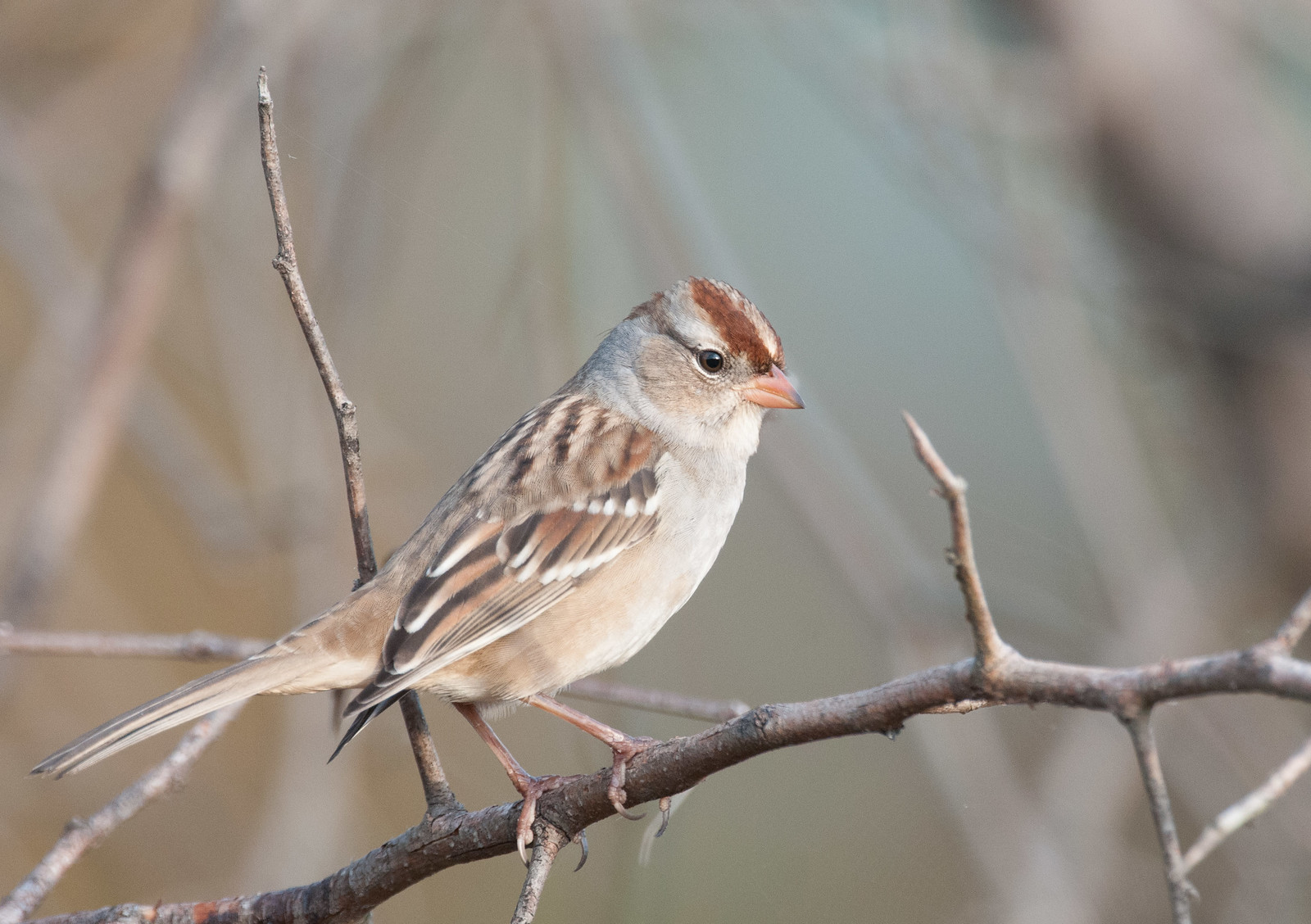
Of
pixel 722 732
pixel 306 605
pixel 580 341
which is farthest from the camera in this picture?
pixel 580 341

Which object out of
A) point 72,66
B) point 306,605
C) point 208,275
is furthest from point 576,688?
point 72,66

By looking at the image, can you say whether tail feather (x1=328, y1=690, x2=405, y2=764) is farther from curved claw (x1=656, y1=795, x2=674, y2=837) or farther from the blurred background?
the blurred background

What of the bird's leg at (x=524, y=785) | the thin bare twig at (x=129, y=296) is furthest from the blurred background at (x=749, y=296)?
the bird's leg at (x=524, y=785)

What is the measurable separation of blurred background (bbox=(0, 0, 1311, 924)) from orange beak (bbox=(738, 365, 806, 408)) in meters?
0.50

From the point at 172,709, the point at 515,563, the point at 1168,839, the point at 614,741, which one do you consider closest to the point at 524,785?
the point at 614,741

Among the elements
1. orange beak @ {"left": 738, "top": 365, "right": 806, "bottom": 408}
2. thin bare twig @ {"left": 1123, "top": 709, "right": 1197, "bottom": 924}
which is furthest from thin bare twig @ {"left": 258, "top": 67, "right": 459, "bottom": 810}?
thin bare twig @ {"left": 1123, "top": 709, "right": 1197, "bottom": 924}

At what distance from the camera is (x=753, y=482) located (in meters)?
5.21

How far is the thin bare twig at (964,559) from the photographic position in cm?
116

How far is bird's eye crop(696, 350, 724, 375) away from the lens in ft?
10.8

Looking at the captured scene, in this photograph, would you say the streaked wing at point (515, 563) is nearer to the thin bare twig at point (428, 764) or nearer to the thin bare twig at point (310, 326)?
the thin bare twig at point (428, 764)

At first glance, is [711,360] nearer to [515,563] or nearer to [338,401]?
[515,563]

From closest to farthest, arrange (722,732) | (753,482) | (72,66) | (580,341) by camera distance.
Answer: (722,732), (580,341), (72,66), (753,482)

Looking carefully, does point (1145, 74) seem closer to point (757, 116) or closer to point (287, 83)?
point (757, 116)

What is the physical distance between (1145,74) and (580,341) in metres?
2.54
